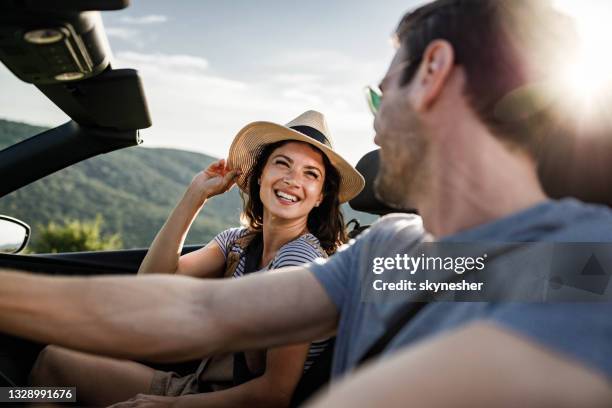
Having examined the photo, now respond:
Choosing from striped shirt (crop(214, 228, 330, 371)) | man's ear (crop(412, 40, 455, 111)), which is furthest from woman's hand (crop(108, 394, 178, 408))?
man's ear (crop(412, 40, 455, 111))

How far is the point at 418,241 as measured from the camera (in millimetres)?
1339

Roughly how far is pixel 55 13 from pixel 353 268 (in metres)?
0.99

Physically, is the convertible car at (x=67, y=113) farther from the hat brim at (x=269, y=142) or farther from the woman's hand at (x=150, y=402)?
the woman's hand at (x=150, y=402)

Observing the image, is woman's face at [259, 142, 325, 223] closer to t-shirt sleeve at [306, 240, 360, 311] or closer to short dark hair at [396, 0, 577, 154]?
t-shirt sleeve at [306, 240, 360, 311]

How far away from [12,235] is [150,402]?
1.11 m

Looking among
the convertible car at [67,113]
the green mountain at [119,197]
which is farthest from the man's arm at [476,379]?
the green mountain at [119,197]

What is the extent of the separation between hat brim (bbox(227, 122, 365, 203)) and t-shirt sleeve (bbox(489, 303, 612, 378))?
1.97 metres

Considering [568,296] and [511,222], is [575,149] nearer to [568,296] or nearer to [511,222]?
[511,222]

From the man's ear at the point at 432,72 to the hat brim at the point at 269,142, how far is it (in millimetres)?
1505

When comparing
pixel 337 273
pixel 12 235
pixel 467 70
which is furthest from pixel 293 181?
pixel 467 70

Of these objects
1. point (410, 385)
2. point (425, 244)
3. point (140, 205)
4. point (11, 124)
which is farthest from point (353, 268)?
point (11, 124)

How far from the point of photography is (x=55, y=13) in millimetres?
1458

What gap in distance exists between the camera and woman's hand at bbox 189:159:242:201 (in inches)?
122

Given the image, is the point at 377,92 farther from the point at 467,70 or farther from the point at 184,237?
the point at 184,237
